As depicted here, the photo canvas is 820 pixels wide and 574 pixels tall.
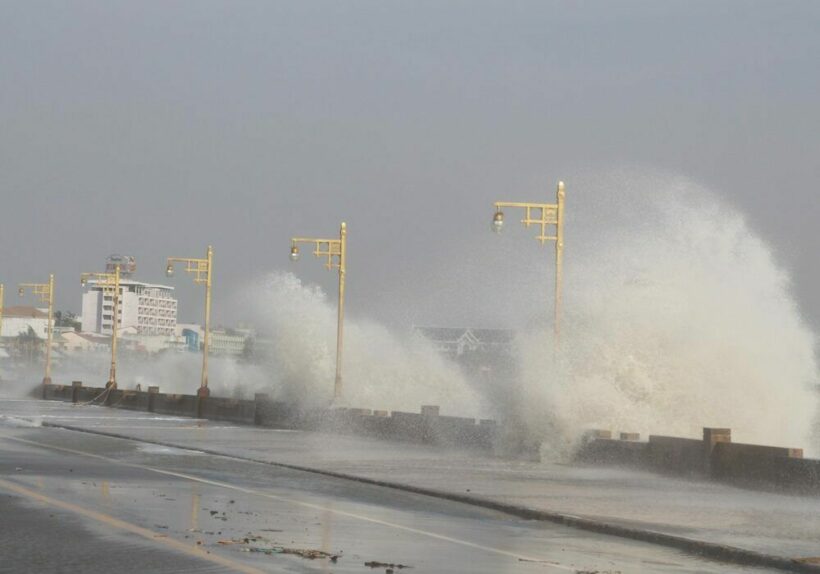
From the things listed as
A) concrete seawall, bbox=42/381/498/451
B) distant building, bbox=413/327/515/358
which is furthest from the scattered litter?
distant building, bbox=413/327/515/358

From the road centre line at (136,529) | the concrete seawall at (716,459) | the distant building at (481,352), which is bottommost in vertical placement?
the road centre line at (136,529)

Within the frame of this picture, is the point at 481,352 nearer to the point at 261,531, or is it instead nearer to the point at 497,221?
the point at 497,221

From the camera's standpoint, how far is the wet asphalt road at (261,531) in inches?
470

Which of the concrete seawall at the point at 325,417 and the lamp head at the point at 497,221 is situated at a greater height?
the lamp head at the point at 497,221

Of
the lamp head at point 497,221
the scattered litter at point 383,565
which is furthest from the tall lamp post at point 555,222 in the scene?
the scattered litter at point 383,565

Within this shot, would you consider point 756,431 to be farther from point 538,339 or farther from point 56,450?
point 56,450

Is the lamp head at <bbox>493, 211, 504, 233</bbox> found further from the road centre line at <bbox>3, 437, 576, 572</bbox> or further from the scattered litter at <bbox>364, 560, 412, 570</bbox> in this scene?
the scattered litter at <bbox>364, 560, 412, 570</bbox>

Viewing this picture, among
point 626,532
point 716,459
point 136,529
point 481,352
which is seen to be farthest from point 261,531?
point 481,352

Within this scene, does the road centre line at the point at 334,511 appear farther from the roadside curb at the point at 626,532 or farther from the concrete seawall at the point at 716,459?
the concrete seawall at the point at 716,459

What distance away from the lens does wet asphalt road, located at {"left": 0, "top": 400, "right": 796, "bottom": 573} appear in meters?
11.9

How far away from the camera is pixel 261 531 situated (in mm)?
14242

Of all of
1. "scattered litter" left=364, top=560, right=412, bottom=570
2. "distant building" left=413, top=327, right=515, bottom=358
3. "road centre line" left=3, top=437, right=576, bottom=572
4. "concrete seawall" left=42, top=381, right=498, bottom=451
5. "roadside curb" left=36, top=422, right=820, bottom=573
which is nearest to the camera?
"scattered litter" left=364, top=560, right=412, bottom=570

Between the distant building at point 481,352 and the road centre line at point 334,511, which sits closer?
the road centre line at point 334,511

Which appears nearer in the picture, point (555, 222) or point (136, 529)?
point (136, 529)
